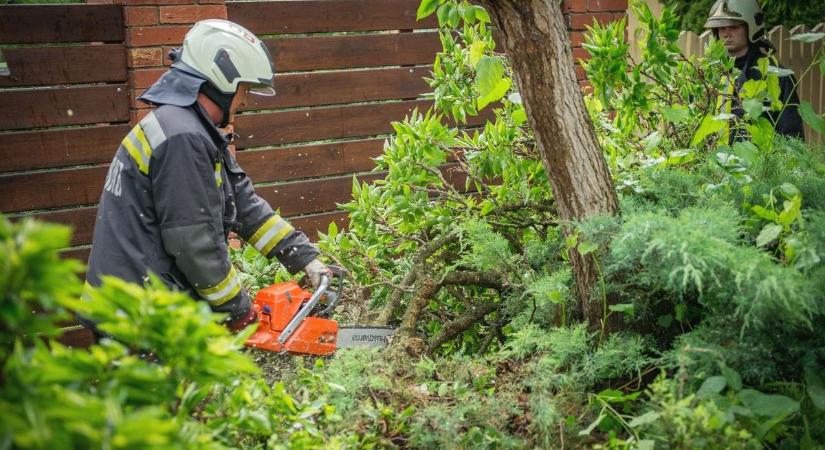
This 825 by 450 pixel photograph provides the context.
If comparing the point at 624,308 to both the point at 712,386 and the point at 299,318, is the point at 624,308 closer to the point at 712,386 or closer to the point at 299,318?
the point at 712,386

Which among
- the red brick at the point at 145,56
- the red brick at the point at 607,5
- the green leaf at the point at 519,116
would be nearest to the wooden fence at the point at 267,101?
the red brick at the point at 145,56

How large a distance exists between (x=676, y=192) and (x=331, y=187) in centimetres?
333

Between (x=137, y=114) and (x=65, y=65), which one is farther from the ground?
(x=65, y=65)

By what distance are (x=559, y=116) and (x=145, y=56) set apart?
10.1 ft

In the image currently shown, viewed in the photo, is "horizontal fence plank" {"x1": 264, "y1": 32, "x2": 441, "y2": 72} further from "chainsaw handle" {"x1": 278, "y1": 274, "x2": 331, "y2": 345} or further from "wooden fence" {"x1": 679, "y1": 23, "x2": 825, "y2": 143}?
"chainsaw handle" {"x1": 278, "y1": 274, "x2": 331, "y2": 345}

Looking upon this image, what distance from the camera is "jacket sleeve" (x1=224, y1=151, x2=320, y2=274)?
3641 mm

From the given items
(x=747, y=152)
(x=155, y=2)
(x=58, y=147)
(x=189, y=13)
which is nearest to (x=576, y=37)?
(x=189, y=13)

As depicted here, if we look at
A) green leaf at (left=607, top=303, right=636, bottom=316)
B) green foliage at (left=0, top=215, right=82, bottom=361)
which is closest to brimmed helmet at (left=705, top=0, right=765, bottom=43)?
green leaf at (left=607, top=303, right=636, bottom=316)

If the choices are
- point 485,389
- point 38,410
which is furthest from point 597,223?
point 38,410

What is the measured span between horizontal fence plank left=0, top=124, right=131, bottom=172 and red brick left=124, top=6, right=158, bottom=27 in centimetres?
66

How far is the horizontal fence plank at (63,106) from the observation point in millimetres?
4953

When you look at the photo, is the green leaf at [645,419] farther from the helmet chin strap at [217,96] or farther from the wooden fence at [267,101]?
the wooden fence at [267,101]

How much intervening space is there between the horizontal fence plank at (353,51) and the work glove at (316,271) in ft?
8.66

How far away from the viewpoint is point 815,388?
264 cm
